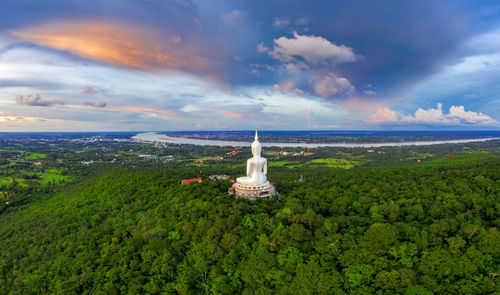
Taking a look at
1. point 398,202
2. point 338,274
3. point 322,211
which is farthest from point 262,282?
point 398,202

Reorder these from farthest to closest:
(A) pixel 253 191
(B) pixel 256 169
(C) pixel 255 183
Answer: (B) pixel 256 169
(C) pixel 255 183
(A) pixel 253 191

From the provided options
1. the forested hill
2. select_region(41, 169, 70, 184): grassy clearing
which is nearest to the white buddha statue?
the forested hill

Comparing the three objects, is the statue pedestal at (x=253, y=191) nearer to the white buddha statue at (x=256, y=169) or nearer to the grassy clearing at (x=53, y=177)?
the white buddha statue at (x=256, y=169)

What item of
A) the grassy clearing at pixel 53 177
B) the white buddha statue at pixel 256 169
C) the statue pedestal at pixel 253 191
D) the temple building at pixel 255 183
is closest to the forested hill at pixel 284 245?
the statue pedestal at pixel 253 191

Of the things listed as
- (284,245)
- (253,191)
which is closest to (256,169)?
(253,191)

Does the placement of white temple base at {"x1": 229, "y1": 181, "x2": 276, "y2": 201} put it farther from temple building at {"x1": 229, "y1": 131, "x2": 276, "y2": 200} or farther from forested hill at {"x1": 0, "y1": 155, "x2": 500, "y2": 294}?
forested hill at {"x1": 0, "y1": 155, "x2": 500, "y2": 294}

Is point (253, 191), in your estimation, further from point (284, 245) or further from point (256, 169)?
point (284, 245)

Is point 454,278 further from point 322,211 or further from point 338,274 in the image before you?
point 322,211
